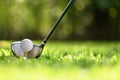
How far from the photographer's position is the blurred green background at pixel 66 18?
1498 centimetres

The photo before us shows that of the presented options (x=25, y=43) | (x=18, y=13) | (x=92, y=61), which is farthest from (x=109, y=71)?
(x=18, y=13)

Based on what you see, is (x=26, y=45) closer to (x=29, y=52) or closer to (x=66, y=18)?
(x=29, y=52)

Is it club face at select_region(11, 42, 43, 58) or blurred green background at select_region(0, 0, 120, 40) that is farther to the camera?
blurred green background at select_region(0, 0, 120, 40)

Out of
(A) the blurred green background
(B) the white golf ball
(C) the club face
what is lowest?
(A) the blurred green background

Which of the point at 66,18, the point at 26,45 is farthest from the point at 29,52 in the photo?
the point at 66,18

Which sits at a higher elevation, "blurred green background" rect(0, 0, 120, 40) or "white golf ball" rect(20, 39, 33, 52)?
"white golf ball" rect(20, 39, 33, 52)

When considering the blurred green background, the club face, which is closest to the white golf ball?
the club face

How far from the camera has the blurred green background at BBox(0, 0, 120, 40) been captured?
49.1 feet

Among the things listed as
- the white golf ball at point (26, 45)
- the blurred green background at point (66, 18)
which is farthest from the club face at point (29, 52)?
the blurred green background at point (66, 18)

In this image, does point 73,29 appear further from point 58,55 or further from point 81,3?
point 58,55

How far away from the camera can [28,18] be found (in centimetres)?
1556

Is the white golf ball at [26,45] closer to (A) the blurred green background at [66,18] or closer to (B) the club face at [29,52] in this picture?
(B) the club face at [29,52]

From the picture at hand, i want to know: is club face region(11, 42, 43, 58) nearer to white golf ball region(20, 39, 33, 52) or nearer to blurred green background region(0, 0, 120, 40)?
white golf ball region(20, 39, 33, 52)

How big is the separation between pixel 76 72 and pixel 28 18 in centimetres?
1137
